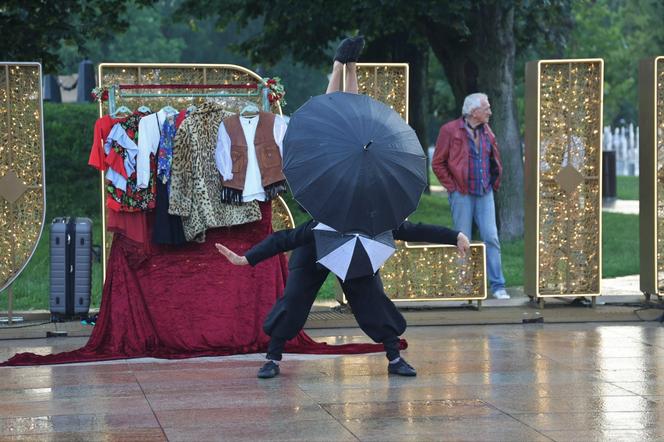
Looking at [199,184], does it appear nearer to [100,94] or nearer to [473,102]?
[100,94]

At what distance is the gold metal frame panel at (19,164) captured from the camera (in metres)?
11.7

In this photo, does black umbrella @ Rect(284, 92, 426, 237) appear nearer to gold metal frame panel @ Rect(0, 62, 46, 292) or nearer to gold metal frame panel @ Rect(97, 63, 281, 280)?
gold metal frame panel @ Rect(97, 63, 281, 280)

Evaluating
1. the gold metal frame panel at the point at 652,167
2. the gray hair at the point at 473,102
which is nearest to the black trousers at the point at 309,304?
the gray hair at the point at 473,102

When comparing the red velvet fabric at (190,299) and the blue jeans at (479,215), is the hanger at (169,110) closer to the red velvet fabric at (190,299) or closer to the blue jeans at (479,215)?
the red velvet fabric at (190,299)

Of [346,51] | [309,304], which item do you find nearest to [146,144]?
[346,51]

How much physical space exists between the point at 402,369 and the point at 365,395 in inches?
29.7

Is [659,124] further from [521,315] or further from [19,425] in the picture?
[19,425]

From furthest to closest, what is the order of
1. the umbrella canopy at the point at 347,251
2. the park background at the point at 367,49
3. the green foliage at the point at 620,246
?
the park background at the point at 367,49
the green foliage at the point at 620,246
the umbrella canopy at the point at 347,251

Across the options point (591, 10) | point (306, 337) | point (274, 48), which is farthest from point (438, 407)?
point (591, 10)

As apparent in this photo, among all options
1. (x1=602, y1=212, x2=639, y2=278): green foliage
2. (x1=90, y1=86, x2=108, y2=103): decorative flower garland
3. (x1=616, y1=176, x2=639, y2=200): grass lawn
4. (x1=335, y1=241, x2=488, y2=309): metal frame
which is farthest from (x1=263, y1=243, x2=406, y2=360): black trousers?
(x1=616, y1=176, x2=639, y2=200): grass lawn

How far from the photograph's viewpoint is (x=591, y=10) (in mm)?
46312

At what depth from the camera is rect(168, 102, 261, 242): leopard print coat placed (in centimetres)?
1045

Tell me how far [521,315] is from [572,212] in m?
1.19

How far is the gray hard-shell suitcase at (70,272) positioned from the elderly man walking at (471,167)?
3.31 metres
